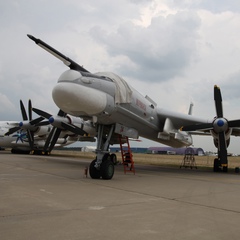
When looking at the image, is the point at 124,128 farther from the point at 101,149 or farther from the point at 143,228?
the point at 143,228

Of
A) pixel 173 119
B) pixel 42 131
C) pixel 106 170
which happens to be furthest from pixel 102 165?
pixel 42 131

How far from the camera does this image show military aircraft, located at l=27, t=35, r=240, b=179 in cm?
990

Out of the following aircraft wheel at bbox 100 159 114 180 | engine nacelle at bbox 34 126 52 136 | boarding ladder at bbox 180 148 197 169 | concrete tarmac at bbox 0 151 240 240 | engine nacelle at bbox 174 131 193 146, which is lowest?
concrete tarmac at bbox 0 151 240 240

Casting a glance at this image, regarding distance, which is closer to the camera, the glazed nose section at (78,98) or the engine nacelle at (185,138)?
the glazed nose section at (78,98)

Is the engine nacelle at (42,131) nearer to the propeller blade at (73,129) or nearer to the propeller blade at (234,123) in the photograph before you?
the propeller blade at (73,129)

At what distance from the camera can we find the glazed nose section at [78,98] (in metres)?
9.73

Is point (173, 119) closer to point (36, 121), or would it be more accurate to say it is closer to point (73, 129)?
point (73, 129)

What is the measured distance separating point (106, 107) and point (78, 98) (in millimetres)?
1340

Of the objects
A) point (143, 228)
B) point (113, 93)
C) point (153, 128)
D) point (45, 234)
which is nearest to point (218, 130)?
point (153, 128)

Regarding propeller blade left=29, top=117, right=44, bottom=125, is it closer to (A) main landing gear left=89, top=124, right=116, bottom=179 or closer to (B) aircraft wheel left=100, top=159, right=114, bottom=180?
(A) main landing gear left=89, top=124, right=116, bottom=179

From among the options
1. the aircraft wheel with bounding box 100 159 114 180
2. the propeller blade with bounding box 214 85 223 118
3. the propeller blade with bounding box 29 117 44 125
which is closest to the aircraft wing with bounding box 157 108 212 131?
the propeller blade with bounding box 214 85 223 118

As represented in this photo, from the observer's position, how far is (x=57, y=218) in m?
4.49

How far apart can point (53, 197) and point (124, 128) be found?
6.81m

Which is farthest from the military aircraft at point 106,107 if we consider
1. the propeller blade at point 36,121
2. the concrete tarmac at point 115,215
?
the propeller blade at point 36,121
